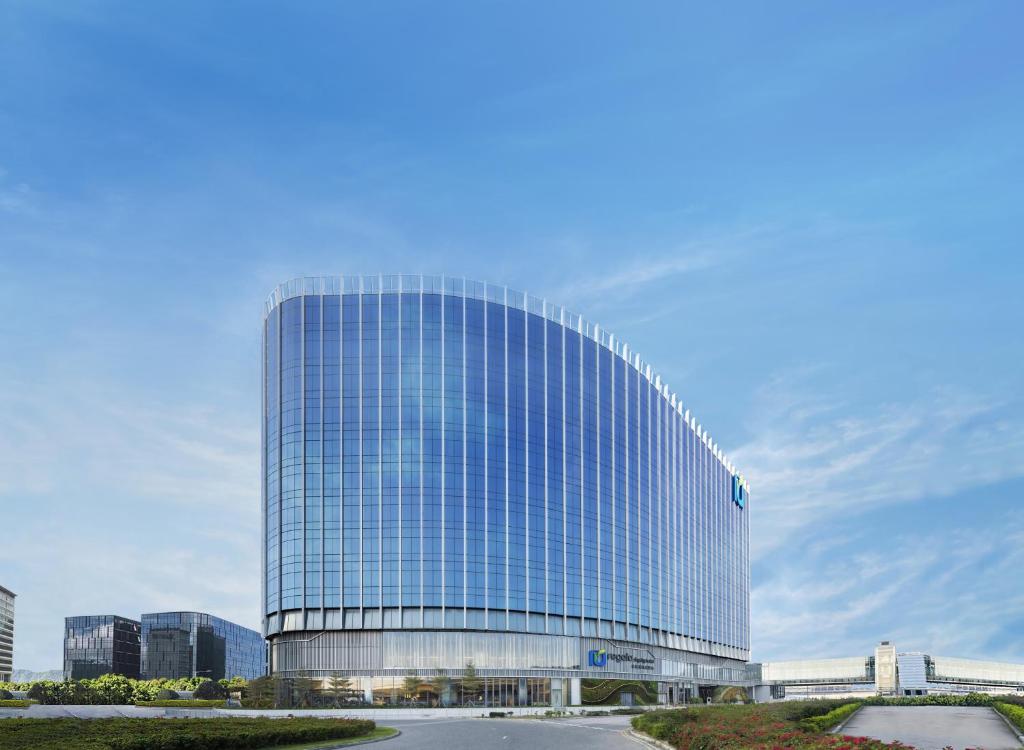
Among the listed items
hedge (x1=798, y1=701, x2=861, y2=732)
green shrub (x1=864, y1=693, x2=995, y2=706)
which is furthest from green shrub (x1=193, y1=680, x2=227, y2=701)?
green shrub (x1=864, y1=693, x2=995, y2=706)

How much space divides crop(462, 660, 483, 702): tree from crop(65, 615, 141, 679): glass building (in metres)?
98.5

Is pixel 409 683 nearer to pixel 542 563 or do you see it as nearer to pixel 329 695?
pixel 329 695

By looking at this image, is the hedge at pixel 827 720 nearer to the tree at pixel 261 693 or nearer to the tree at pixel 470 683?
the tree at pixel 470 683

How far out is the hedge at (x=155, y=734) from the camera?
38.2 meters

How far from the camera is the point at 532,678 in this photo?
4916 inches

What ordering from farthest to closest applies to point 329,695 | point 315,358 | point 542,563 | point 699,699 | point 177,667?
point 177,667
point 699,699
point 542,563
point 315,358
point 329,695

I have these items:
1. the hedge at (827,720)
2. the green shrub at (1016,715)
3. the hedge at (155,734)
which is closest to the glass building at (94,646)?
the hedge at (155,734)

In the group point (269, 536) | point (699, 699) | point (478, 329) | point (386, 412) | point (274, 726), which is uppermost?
point (478, 329)

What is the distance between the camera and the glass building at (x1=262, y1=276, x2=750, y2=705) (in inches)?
4619

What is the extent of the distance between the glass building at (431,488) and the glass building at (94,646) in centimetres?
8194

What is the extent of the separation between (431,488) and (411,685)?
2324 centimetres

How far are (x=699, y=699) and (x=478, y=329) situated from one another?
83678 mm

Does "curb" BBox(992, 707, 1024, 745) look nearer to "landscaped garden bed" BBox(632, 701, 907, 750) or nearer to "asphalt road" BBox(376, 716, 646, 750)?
"landscaped garden bed" BBox(632, 701, 907, 750)

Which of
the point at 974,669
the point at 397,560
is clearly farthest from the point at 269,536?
the point at 974,669
